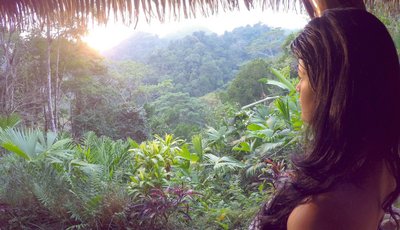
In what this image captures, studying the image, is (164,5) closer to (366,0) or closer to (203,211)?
(366,0)

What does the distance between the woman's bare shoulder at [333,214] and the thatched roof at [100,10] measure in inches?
55.4

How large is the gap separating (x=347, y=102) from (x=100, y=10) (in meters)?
1.39

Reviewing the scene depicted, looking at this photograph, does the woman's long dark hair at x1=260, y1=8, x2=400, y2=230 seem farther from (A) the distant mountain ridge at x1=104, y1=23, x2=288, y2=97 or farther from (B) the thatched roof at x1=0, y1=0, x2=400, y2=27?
(A) the distant mountain ridge at x1=104, y1=23, x2=288, y2=97

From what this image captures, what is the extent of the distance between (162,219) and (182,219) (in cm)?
18

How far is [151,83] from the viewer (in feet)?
27.2

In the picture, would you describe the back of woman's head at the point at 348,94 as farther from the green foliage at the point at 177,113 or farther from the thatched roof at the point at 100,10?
the green foliage at the point at 177,113

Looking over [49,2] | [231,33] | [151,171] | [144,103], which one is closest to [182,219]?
[151,171]

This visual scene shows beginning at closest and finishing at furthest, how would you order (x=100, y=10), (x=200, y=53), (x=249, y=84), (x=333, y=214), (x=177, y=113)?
(x=333, y=214) → (x=100, y=10) → (x=249, y=84) → (x=200, y=53) → (x=177, y=113)

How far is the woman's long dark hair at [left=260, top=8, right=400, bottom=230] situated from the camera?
0.59 metres

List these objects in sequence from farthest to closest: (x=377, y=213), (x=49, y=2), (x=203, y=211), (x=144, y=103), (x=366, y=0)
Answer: (x=144, y=103) → (x=203, y=211) → (x=366, y=0) → (x=49, y=2) → (x=377, y=213)

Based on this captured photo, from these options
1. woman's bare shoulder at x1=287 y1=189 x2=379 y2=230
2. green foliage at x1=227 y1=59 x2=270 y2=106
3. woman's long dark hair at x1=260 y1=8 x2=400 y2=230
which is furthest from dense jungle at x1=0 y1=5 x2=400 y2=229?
woman's bare shoulder at x1=287 y1=189 x2=379 y2=230

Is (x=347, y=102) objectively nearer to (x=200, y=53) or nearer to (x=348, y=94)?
(x=348, y=94)

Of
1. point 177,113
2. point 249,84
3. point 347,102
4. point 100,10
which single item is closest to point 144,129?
point 177,113

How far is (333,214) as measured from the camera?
535 millimetres
